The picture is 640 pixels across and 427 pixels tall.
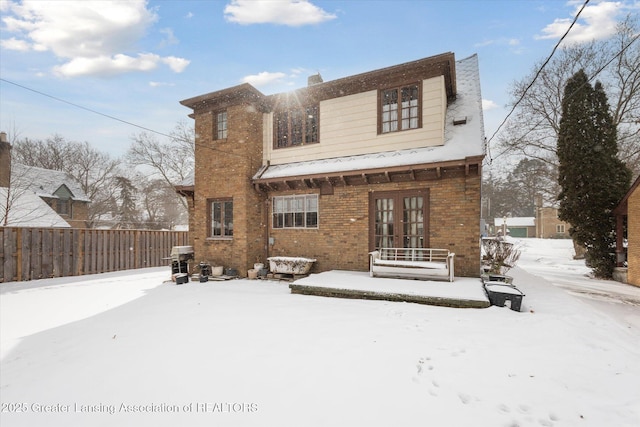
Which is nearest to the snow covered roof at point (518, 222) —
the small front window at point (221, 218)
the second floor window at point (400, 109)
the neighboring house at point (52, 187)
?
the second floor window at point (400, 109)

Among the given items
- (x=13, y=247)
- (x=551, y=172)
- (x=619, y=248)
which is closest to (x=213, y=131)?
(x=13, y=247)

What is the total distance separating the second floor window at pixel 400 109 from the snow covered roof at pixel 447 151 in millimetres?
836

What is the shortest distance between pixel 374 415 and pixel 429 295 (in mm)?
3819

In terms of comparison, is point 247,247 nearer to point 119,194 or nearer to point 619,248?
point 619,248

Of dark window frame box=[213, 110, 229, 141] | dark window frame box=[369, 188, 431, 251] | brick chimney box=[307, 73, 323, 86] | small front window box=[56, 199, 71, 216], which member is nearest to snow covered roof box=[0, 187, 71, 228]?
small front window box=[56, 199, 71, 216]

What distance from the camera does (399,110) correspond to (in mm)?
8750

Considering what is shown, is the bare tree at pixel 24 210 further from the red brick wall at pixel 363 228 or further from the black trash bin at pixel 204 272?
the red brick wall at pixel 363 228

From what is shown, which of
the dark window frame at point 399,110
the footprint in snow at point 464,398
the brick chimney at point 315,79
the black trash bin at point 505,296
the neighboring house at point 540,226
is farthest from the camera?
the neighboring house at point 540,226

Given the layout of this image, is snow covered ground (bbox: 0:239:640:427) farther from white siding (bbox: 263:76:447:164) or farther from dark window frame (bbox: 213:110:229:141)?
dark window frame (bbox: 213:110:229:141)

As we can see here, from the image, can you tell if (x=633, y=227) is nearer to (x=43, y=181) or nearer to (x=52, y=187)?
(x=52, y=187)

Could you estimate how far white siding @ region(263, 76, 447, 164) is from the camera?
824 cm

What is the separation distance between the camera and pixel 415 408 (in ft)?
8.91

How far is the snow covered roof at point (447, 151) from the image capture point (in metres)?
7.62

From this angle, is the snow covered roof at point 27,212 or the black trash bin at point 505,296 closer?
the black trash bin at point 505,296
